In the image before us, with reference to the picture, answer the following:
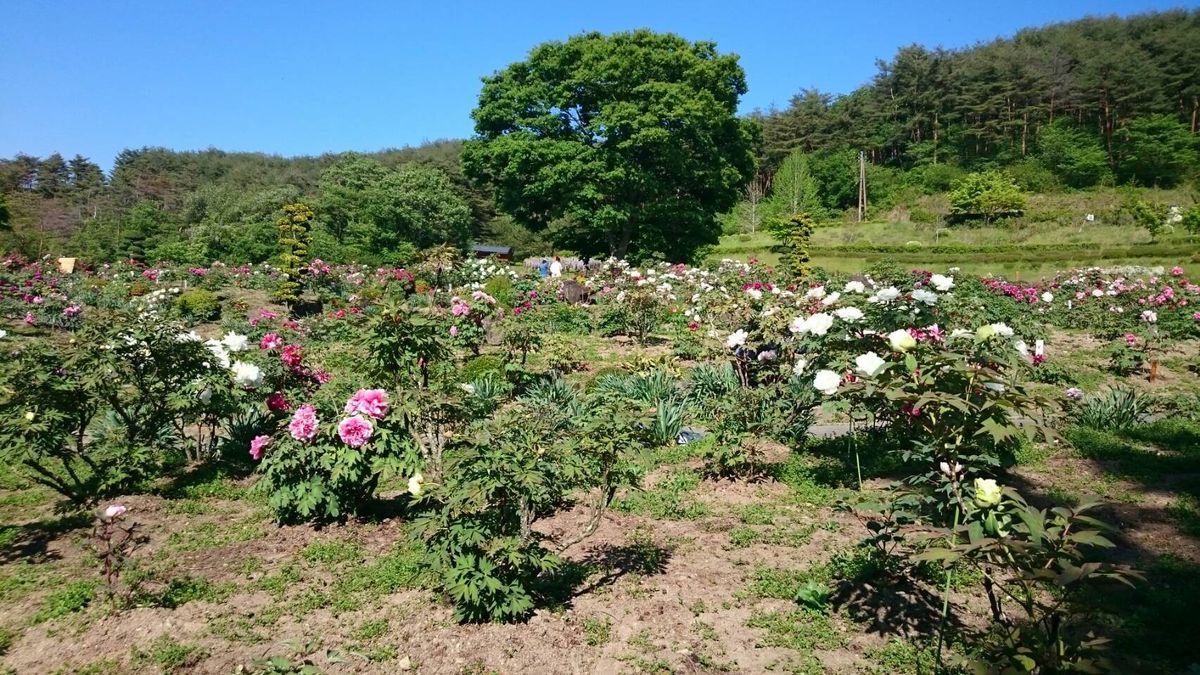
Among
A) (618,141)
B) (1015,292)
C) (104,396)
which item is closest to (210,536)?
(104,396)

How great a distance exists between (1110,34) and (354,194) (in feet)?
247

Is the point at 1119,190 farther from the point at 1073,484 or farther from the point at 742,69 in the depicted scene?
the point at 1073,484

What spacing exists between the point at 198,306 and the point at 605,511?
1443 cm

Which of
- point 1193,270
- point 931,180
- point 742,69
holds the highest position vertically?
point 742,69

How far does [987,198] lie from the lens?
43.2 metres

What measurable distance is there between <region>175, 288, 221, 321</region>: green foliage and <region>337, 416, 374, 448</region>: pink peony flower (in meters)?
13.3

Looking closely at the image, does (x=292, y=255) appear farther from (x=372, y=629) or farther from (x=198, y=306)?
(x=372, y=629)

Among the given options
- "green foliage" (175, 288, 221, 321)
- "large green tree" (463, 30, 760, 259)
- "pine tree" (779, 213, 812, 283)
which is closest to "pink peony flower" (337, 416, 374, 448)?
"green foliage" (175, 288, 221, 321)

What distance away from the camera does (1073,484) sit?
5637 millimetres

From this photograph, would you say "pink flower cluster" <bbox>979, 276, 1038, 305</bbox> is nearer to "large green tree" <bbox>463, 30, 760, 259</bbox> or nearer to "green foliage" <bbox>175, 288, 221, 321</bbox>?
"large green tree" <bbox>463, 30, 760, 259</bbox>

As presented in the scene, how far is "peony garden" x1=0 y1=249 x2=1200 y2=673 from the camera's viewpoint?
333 cm

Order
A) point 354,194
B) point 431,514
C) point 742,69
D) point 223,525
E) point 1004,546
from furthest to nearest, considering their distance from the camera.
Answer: point 354,194 < point 742,69 < point 223,525 < point 431,514 < point 1004,546

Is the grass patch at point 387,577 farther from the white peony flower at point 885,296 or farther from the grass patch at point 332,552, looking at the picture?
the white peony flower at point 885,296

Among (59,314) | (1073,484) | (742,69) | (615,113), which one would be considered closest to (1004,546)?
(1073,484)
